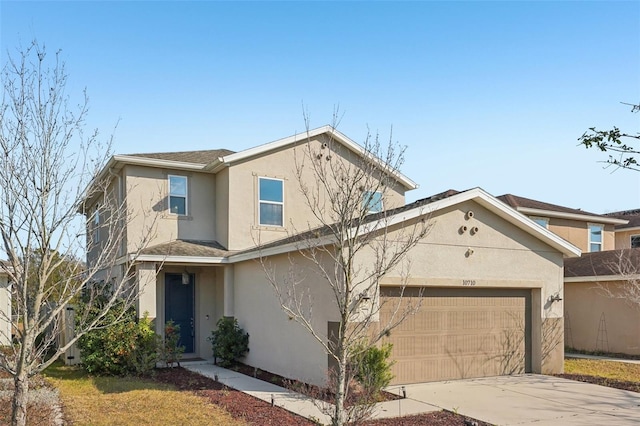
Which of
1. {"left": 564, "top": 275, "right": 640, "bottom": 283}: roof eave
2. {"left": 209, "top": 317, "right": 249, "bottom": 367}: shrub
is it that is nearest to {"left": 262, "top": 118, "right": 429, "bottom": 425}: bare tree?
{"left": 209, "top": 317, "right": 249, "bottom": 367}: shrub

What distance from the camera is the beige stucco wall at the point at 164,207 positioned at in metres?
15.4

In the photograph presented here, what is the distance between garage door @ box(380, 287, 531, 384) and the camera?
11.7 m

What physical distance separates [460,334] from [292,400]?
4649 mm

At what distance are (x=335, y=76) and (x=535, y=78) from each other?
4494 millimetres

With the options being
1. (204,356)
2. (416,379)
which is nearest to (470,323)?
(416,379)

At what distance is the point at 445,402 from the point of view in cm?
1007

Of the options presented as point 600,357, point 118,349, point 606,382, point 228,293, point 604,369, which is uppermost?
point 228,293

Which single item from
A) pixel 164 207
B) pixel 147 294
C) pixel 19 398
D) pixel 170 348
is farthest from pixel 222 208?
pixel 19 398

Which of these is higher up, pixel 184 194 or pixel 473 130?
pixel 473 130

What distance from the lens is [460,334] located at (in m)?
12.5

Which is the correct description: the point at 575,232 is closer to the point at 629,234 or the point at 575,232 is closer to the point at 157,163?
the point at 629,234

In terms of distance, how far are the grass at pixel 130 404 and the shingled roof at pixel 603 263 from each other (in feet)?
45.3

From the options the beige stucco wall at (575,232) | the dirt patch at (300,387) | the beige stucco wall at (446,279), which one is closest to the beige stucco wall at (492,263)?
the beige stucco wall at (446,279)

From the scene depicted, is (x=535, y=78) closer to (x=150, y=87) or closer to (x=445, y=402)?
(x=445, y=402)
